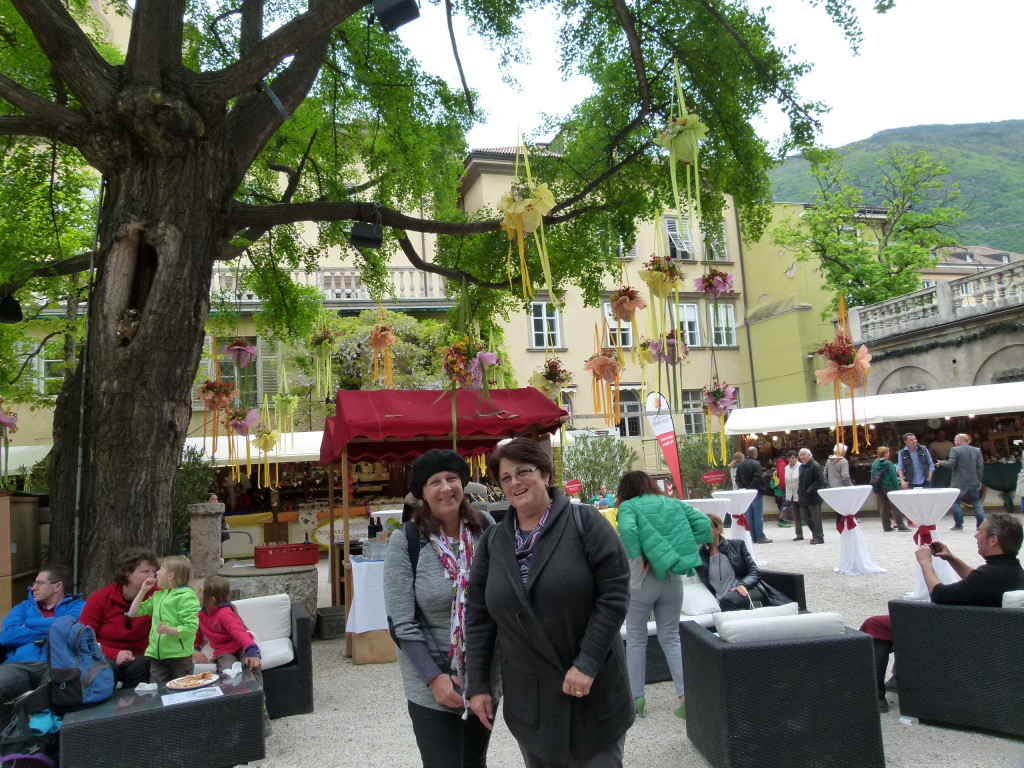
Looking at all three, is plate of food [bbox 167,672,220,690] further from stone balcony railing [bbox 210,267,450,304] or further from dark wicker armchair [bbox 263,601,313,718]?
stone balcony railing [bbox 210,267,450,304]

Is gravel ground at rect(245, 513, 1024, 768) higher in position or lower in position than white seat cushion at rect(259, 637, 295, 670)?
lower

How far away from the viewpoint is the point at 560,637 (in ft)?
7.39

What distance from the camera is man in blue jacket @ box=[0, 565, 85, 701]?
3.99 m

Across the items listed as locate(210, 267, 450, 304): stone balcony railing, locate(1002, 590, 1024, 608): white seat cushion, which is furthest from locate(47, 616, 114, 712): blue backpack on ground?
locate(210, 267, 450, 304): stone balcony railing

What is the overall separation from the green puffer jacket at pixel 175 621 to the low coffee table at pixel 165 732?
42 cm

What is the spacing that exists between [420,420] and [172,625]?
3.18 meters

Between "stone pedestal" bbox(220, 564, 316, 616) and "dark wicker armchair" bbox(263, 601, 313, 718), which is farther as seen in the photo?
"stone pedestal" bbox(220, 564, 316, 616)

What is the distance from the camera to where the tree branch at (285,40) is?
17.4 ft

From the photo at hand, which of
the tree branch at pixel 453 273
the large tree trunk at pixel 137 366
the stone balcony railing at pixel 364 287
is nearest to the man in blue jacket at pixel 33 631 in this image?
the large tree trunk at pixel 137 366

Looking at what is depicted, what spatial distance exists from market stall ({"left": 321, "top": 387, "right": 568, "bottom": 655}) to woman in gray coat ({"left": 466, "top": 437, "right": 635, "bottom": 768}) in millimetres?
4718

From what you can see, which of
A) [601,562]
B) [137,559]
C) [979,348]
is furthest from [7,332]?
[979,348]

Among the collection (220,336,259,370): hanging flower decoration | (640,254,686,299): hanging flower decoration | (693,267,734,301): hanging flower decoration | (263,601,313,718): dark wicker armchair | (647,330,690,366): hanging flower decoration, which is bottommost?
(263,601,313,718): dark wicker armchair

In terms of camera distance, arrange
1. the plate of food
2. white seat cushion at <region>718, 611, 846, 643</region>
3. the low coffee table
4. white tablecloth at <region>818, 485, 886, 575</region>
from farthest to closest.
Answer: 1. white tablecloth at <region>818, 485, 886, 575</region>
2. the plate of food
3. white seat cushion at <region>718, 611, 846, 643</region>
4. the low coffee table

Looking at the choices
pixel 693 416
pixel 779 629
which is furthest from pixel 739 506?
pixel 693 416
